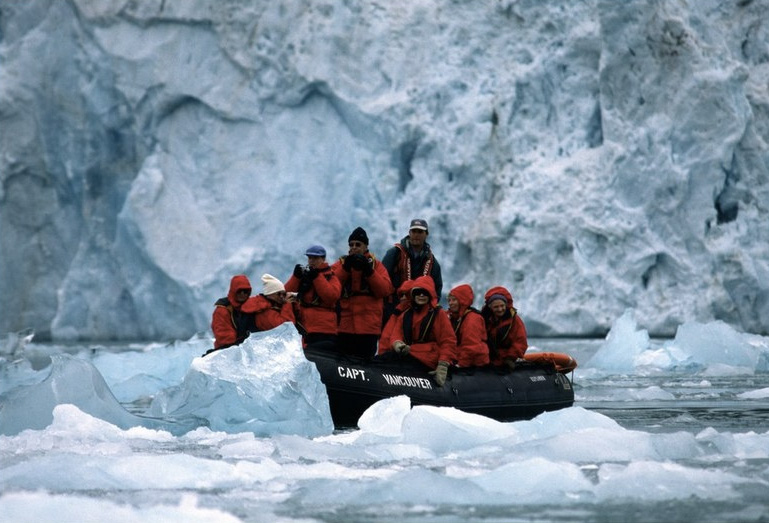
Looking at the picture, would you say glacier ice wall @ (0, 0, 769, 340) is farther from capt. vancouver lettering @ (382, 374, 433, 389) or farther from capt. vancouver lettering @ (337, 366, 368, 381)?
capt. vancouver lettering @ (337, 366, 368, 381)

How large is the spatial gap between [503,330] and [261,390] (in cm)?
189

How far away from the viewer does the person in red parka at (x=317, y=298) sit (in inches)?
298

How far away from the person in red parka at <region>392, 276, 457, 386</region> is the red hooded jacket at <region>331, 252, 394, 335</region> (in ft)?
0.85

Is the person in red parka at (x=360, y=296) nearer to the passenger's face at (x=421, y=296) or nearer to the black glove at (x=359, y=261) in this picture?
the black glove at (x=359, y=261)

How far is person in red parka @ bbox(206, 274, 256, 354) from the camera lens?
8.09 metres

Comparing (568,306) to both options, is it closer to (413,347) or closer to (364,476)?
(413,347)

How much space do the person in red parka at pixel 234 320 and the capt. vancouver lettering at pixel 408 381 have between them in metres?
1.26

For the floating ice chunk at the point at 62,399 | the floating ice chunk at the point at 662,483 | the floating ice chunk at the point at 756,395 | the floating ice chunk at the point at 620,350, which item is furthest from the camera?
the floating ice chunk at the point at 620,350

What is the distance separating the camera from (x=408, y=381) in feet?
23.8

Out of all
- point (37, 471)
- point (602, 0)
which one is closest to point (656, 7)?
point (602, 0)

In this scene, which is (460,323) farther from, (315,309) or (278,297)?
(278,297)

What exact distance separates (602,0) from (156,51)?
6296 millimetres

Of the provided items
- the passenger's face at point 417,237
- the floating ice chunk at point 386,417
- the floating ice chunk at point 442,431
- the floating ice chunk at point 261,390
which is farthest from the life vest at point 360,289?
the floating ice chunk at point 442,431

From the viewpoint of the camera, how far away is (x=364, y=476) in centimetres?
499
